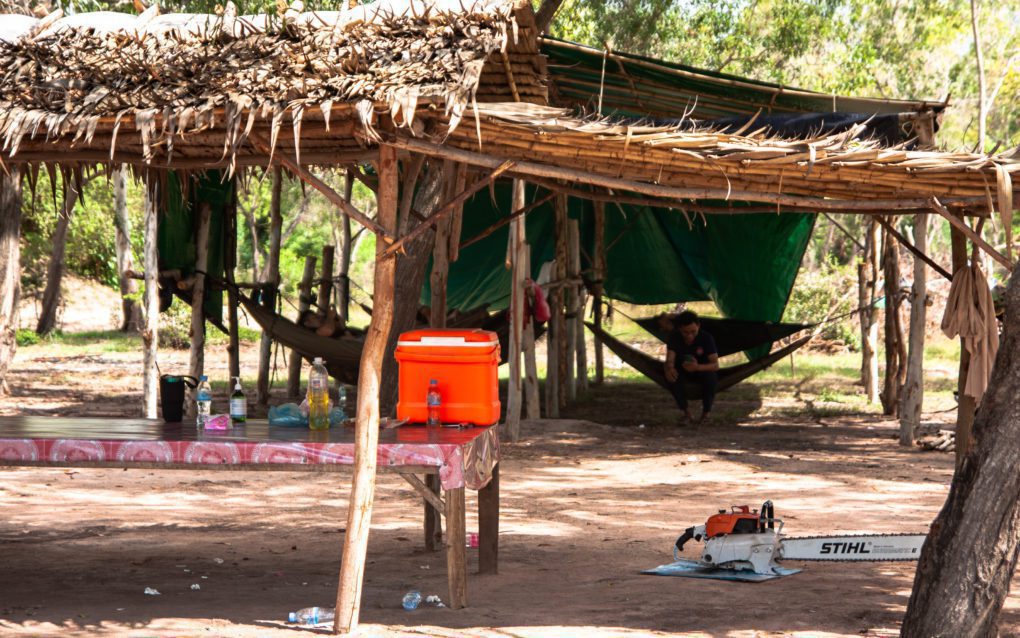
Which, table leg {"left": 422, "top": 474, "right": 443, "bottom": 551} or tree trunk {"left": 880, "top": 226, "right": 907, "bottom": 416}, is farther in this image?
tree trunk {"left": 880, "top": 226, "right": 907, "bottom": 416}

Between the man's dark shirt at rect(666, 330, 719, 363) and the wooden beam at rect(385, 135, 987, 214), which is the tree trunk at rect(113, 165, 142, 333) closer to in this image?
the wooden beam at rect(385, 135, 987, 214)

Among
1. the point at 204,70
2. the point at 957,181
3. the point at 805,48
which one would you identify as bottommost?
the point at 957,181

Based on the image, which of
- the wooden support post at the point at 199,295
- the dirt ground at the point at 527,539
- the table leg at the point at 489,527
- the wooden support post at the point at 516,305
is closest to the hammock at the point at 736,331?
the dirt ground at the point at 527,539

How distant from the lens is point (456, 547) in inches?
145

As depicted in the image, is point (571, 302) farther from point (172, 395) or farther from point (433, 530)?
point (172, 395)

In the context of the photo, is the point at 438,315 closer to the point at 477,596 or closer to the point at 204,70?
the point at 477,596

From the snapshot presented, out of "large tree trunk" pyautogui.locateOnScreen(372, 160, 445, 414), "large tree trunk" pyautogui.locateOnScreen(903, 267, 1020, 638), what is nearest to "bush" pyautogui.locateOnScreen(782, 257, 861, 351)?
"large tree trunk" pyautogui.locateOnScreen(372, 160, 445, 414)

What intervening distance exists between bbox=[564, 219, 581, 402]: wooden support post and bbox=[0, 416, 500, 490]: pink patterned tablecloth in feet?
17.0

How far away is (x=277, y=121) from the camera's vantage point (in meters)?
3.25

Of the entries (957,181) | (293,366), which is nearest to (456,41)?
(957,181)

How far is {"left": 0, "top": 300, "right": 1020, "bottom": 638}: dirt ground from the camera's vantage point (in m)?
3.64

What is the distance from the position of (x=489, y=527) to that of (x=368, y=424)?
3.36 ft

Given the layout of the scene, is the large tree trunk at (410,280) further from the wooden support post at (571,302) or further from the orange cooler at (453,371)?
the orange cooler at (453,371)

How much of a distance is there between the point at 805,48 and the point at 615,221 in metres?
4.74
